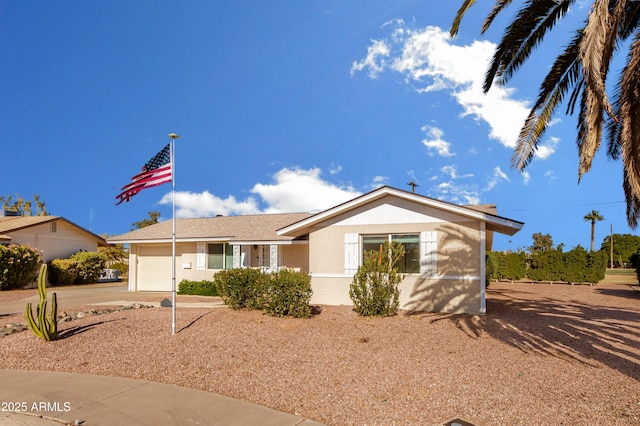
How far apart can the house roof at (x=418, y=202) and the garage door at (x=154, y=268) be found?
28.3 feet

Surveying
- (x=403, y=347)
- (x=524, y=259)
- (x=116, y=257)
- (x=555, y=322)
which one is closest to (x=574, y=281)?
(x=524, y=259)

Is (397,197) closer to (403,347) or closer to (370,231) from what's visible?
(370,231)

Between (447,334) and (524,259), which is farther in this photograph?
(524,259)

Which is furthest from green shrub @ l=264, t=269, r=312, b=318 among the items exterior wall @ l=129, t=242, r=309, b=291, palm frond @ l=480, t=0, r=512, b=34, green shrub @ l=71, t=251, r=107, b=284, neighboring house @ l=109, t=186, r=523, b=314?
green shrub @ l=71, t=251, r=107, b=284

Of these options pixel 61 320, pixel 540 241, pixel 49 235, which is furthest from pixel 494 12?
pixel 540 241

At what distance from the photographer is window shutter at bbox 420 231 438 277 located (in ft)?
43.7

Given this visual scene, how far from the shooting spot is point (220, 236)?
64.5 feet

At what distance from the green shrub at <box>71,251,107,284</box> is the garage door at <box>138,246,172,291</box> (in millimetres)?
7458

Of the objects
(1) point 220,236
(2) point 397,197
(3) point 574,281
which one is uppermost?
(2) point 397,197

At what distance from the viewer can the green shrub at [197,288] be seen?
19.4 m

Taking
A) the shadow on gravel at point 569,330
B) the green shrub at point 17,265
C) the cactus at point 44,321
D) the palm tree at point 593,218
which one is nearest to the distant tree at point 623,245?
the palm tree at point 593,218

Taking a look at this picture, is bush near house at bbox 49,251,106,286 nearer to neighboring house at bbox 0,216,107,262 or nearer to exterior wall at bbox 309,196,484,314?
neighboring house at bbox 0,216,107,262

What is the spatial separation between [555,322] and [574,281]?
58.3ft

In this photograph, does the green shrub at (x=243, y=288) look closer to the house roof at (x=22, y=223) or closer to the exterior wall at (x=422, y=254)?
the exterior wall at (x=422, y=254)
